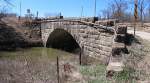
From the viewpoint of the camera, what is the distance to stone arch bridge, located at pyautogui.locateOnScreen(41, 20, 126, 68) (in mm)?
15876

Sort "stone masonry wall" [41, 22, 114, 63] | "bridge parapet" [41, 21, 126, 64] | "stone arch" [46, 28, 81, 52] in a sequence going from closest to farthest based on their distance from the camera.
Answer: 1. "bridge parapet" [41, 21, 126, 64]
2. "stone masonry wall" [41, 22, 114, 63]
3. "stone arch" [46, 28, 81, 52]

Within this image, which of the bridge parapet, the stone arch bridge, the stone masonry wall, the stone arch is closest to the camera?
the stone arch bridge

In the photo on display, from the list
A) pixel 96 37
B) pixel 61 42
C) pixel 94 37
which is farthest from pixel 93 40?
pixel 61 42

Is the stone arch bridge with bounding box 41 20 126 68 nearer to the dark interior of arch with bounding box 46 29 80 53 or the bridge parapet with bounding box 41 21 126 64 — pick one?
the bridge parapet with bounding box 41 21 126 64

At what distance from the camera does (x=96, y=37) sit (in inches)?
767

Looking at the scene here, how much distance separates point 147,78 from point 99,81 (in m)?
1.69

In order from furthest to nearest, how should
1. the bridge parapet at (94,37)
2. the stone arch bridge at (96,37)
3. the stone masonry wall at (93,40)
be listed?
the stone masonry wall at (93,40)
the bridge parapet at (94,37)
the stone arch bridge at (96,37)

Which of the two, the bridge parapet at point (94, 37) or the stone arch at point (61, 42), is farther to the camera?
the stone arch at point (61, 42)

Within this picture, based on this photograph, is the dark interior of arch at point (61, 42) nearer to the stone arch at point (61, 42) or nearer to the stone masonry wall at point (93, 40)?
the stone arch at point (61, 42)

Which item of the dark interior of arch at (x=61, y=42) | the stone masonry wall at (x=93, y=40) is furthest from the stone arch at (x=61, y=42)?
the stone masonry wall at (x=93, y=40)

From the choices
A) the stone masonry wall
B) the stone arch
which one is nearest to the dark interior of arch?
the stone arch

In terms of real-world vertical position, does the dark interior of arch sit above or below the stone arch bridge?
below

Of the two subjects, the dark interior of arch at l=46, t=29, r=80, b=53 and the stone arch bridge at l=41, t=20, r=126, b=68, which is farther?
the dark interior of arch at l=46, t=29, r=80, b=53

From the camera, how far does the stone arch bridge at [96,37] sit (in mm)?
15876
